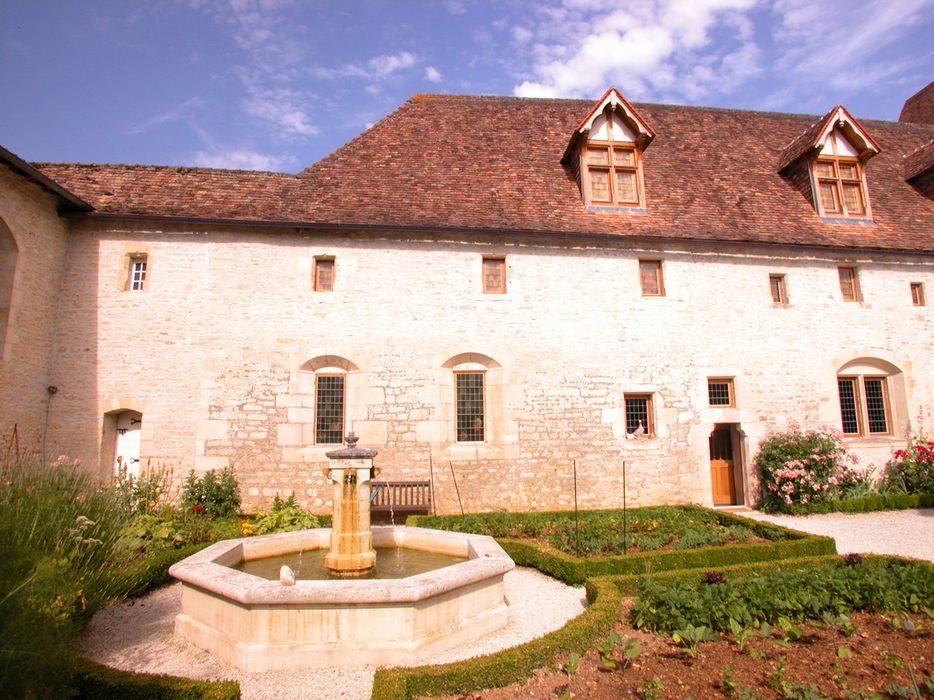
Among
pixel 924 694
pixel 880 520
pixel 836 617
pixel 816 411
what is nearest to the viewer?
pixel 924 694

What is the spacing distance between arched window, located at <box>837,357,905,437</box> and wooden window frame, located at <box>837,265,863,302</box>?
5.40 ft

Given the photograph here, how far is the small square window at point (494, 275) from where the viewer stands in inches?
494

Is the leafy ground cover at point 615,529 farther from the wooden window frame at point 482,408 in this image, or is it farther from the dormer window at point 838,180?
the dormer window at point 838,180

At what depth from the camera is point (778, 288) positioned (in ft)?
44.3

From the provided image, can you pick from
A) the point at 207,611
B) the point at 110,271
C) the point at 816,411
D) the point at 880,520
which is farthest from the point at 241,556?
the point at 816,411

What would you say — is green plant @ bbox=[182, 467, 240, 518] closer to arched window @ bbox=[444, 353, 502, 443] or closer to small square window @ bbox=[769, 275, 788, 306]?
arched window @ bbox=[444, 353, 502, 443]

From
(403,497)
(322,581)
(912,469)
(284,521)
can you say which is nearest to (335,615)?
(322,581)

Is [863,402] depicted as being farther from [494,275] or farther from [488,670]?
[488,670]

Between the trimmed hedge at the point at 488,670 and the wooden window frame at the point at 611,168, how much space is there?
35.2 ft

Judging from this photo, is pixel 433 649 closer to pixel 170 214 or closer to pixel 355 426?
pixel 355 426

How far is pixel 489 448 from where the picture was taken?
11914mm

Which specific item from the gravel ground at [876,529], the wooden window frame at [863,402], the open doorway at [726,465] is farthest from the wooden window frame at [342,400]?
the wooden window frame at [863,402]

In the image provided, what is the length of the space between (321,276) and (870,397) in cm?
1428

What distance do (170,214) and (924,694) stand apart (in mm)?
13879
